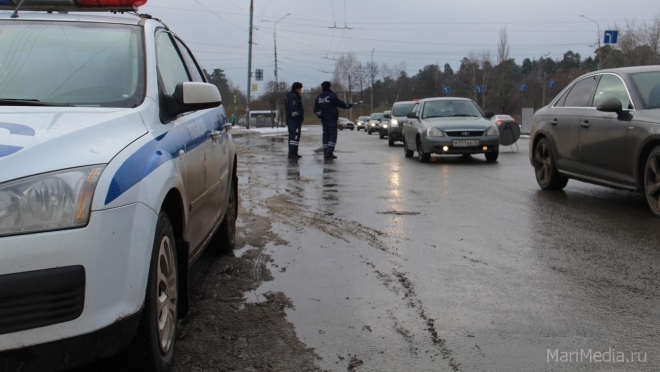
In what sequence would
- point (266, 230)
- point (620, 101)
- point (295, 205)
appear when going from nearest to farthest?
point (266, 230) < point (620, 101) < point (295, 205)

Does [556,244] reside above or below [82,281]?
below

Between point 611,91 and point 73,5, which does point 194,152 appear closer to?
point 73,5

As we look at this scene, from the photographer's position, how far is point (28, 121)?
2674 mm

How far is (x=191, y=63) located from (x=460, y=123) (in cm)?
1038

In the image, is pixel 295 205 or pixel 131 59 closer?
pixel 131 59

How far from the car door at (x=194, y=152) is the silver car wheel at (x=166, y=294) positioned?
39 centimetres

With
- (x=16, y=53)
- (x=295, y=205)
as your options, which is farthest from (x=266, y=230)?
(x=16, y=53)

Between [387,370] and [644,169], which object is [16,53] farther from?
[644,169]

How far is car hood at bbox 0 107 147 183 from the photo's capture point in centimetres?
230

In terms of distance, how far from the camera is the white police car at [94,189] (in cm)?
219

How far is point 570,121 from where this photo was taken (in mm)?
8133

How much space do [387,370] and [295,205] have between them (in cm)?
509

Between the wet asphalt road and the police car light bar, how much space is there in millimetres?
2168
